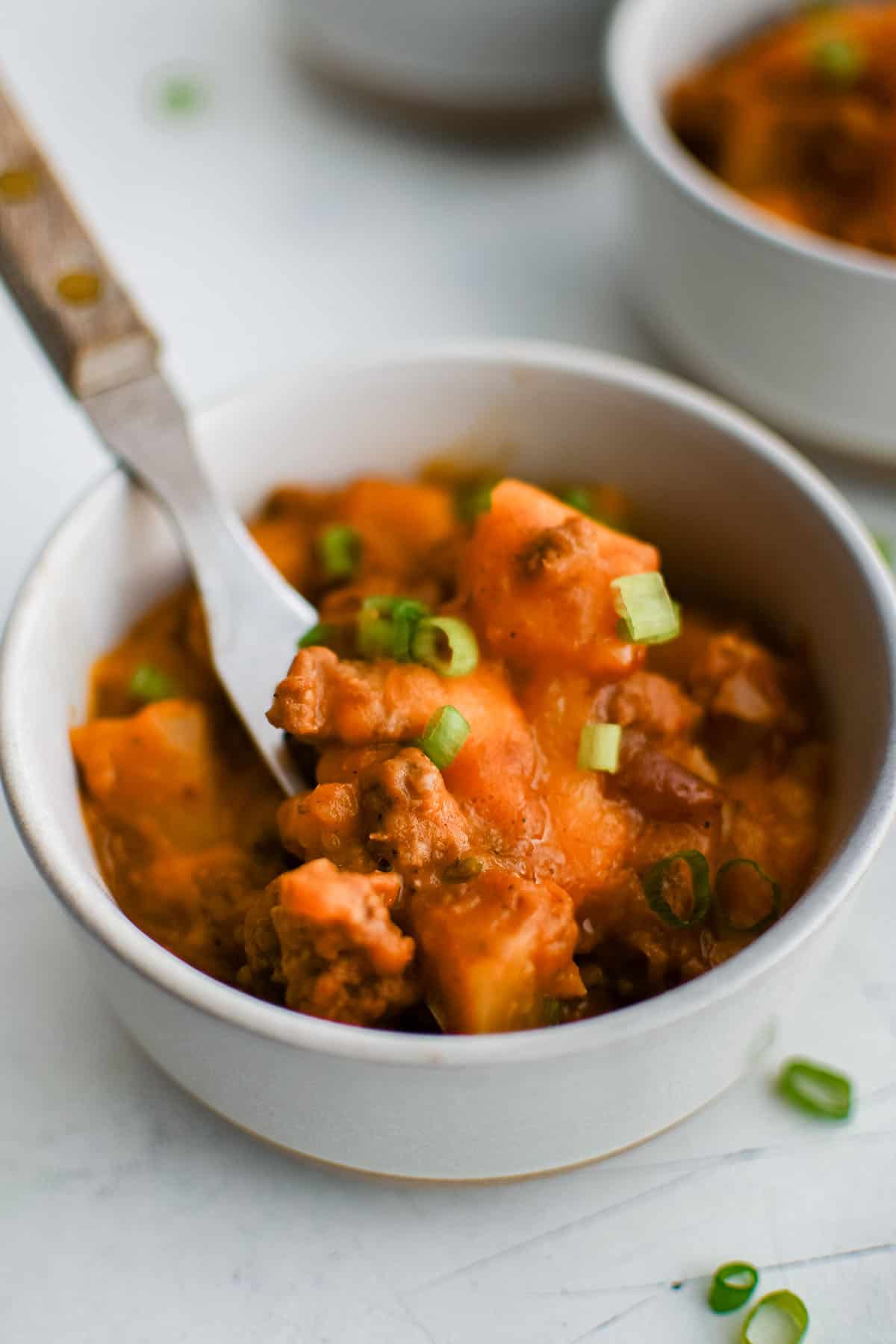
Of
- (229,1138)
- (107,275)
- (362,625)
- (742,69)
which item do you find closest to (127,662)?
(362,625)

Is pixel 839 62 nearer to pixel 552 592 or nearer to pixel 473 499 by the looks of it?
pixel 473 499

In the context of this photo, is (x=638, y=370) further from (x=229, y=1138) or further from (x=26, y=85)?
(x=26, y=85)

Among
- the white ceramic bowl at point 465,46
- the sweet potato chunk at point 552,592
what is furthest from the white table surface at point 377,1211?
the white ceramic bowl at point 465,46

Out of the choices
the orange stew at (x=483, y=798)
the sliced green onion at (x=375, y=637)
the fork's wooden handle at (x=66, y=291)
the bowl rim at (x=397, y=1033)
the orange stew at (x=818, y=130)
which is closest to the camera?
the bowl rim at (x=397, y=1033)

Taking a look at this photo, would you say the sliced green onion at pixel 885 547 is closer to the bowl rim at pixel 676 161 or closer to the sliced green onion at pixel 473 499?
the bowl rim at pixel 676 161

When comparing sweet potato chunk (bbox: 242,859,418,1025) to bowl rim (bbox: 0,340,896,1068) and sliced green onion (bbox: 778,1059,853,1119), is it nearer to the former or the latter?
bowl rim (bbox: 0,340,896,1068)
